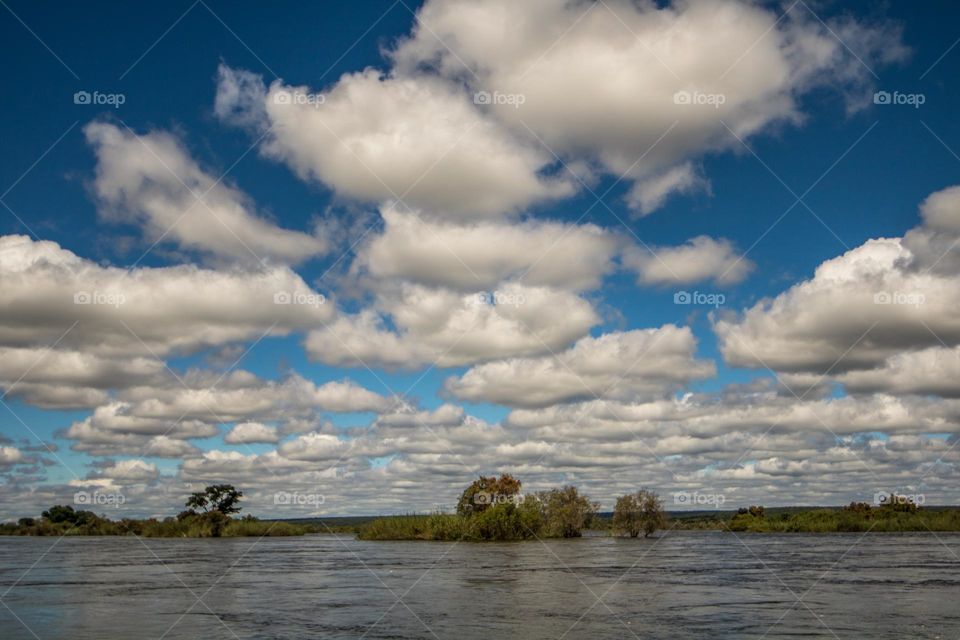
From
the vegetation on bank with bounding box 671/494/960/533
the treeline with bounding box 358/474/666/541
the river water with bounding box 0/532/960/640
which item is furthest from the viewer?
the vegetation on bank with bounding box 671/494/960/533

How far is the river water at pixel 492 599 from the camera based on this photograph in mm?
25188

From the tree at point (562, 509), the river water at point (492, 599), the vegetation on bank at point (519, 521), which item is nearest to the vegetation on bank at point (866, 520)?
the vegetation on bank at point (519, 521)

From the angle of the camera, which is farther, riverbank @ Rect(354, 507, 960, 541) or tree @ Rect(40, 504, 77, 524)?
tree @ Rect(40, 504, 77, 524)

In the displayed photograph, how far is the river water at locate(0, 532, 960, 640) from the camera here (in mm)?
25188

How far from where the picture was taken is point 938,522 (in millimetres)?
121438

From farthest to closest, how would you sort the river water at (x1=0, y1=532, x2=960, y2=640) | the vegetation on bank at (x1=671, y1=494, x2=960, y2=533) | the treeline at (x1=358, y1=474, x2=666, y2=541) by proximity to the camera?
the vegetation on bank at (x1=671, y1=494, x2=960, y2=533)
the treeline at (x1=358, y1=474, x2=666, y2=541)
the river water at (x1=0, y1=532, x2=960, y2=640)

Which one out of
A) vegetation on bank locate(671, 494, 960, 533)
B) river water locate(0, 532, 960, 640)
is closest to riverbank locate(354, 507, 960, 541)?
vegetation on bank locate(671, 494, 960, 533)

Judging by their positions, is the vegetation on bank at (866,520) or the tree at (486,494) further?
the vegetation on bank at (866,520)

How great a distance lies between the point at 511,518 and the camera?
315 ft

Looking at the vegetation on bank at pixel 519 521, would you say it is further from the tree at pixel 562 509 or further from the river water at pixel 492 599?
the river water at pixel 492 599

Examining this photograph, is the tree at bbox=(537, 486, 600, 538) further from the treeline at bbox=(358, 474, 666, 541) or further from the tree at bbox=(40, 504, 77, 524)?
the tree at bbox=(40, 504, 77, 524)

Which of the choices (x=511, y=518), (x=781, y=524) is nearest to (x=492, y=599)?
(x=511, y=518)

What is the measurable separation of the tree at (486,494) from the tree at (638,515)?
43.7 feet

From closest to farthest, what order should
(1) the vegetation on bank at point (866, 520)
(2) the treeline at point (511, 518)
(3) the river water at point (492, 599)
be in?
(3) the river water at point (492, 599) → (2) the treeline at point (511, 518) → (1) the vegetation on bank at point (866, 520)
